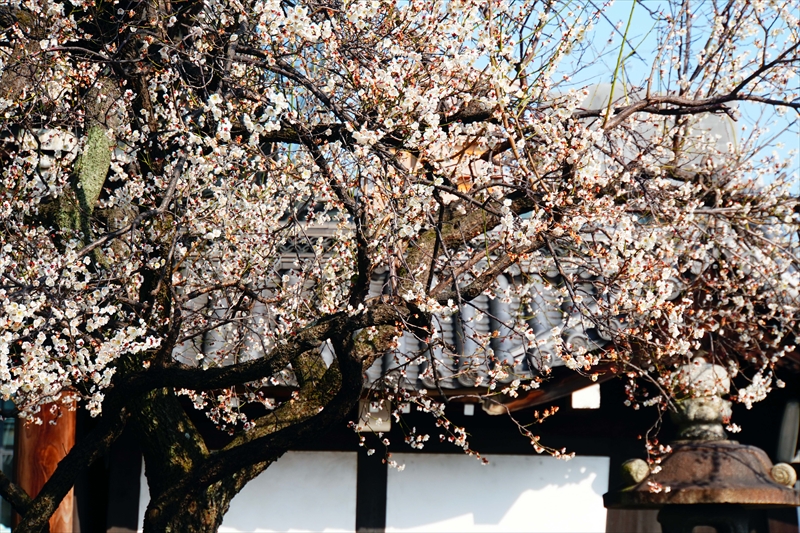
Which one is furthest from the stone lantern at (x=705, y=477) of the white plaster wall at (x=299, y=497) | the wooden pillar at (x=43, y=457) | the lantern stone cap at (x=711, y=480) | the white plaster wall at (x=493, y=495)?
the wooden pillar at (x=43, y=457)

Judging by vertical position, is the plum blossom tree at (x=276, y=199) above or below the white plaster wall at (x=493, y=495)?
above

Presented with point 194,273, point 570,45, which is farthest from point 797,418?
point 194,273

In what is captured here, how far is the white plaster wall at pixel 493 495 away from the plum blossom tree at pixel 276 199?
1.64 meters

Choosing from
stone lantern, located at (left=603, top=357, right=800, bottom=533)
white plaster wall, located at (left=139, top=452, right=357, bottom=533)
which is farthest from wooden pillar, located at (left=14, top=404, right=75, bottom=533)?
stone lantern, located at (left=603, top=357, right=800, bottom=533)

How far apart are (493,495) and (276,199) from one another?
9.02 feet

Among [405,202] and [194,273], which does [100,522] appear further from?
[405,202]

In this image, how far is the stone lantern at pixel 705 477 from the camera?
471 cm

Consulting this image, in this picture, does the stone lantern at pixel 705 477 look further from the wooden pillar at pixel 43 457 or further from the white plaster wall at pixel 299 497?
the wooden pillar at pixel 43 457

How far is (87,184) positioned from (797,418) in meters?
5.18

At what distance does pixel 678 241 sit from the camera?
5957mm

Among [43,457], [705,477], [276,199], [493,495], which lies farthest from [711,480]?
[43,457]

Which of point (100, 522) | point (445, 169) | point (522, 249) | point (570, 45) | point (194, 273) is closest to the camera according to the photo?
point (522, 249)

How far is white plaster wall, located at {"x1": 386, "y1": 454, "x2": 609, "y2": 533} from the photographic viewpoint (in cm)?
645

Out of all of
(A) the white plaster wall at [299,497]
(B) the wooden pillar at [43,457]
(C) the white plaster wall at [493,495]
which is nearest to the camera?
(B) the wooden pillar at [43,457]
